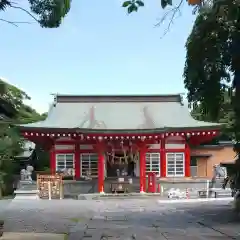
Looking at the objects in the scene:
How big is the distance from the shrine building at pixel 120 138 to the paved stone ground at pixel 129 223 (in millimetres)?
7629

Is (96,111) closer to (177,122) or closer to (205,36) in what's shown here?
(177,122)

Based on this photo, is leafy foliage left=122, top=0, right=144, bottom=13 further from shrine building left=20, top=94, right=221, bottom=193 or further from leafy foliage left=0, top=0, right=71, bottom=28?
shrine building left=20, top=94, right=221, bottom=193

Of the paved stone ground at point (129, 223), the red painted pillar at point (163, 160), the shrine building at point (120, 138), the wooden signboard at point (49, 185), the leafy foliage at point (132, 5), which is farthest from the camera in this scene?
the red painted pillar at point (163, 160)

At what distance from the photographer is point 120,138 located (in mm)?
24703

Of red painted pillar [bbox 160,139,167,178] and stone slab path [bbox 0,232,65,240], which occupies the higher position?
red painted pillar [bbox 160,139,167,178]

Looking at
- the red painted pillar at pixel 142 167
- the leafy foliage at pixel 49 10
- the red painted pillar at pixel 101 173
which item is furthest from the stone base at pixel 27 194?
the leafy foliage at pixel 49 10

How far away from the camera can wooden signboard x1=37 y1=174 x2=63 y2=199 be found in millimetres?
23562

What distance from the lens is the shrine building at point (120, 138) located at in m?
24.7

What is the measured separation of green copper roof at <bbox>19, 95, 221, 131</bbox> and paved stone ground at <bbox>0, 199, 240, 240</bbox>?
858cm

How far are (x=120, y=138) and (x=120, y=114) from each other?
3831 mm

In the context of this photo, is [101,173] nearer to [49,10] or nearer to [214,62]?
[214,62]

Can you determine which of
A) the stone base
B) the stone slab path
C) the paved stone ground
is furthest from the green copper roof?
the stone slab path

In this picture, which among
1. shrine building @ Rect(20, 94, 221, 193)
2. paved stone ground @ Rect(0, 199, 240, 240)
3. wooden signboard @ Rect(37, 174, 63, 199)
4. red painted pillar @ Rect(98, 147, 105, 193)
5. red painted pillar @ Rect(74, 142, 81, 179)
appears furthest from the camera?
red painted pillar @ Rect(74, 142, 81, 179)

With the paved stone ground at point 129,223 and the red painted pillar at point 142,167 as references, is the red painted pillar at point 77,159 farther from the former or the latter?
the paved stone ground at point 129,223
